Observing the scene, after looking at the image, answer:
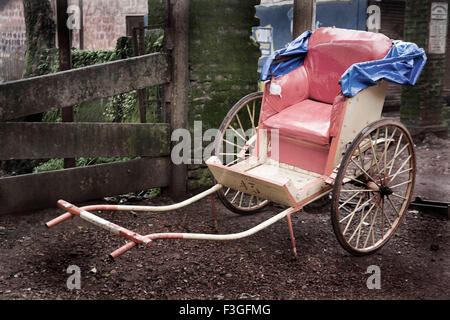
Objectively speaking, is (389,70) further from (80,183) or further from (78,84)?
(80,183)

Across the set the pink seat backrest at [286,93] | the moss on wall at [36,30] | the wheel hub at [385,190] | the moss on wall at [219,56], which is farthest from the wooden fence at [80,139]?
the moss on wall at [36,30]

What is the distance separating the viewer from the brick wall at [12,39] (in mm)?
14940

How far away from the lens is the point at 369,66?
377cm

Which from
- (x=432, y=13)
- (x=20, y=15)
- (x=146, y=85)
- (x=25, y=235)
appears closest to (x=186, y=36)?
(x=146, y=85)

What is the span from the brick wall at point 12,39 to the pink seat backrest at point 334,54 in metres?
12.1

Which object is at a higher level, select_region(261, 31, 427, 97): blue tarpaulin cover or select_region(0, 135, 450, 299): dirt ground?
select_region(261, 31, 427, 97): blue tarpaulin cover

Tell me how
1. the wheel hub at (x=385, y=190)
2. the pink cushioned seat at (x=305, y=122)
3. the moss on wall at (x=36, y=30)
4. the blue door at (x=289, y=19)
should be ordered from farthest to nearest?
1. the blue door at (x=289, y=19)
2. the moss on wall at (x=36, y=30)
3. the wheel hub at (x=385, y=190)
4. the pink cushioned seat at (x=305, y=122)

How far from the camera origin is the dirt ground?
339 centimetres

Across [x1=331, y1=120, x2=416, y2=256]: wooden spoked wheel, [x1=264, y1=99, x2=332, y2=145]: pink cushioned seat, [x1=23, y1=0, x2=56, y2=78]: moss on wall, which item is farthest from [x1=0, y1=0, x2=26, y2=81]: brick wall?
[x1=331, y1=120, x2=416, y2=256]: wooden spoked wheel

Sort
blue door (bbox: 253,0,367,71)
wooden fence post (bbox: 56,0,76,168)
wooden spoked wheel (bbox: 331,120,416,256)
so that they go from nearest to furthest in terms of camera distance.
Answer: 1. wooden spoked wheel (bbox: 331,120,416,256)
2. wooden fence post (bbox: 56,0,76,168)
3. blue door (bbox: 253,0,367,71)

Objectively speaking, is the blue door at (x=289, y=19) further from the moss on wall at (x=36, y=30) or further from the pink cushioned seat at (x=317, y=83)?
the pink cushioned seat at (x=317, y=83)

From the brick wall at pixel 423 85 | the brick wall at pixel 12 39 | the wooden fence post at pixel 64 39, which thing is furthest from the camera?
the brick wall at pixel 12 39

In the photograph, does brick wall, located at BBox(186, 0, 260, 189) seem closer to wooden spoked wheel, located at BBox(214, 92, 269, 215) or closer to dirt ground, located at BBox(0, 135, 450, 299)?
wooden spoked wheel, located at BBox(214, 92, 269, 215)

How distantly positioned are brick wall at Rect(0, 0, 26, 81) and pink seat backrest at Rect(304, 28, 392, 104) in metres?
12.1
